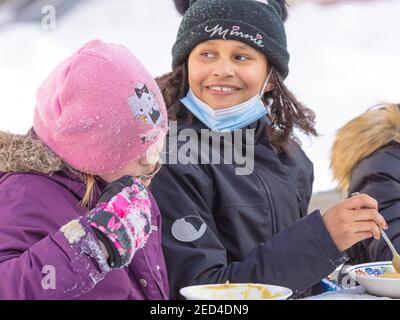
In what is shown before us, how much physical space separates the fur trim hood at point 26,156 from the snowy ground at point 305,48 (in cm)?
209

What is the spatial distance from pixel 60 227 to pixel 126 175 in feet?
0.48

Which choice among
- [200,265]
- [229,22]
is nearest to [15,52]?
[229,22]

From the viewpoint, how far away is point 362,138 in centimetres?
190

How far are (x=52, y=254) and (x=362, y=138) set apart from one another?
1.22 m

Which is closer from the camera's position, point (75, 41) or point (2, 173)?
point (2, 173)

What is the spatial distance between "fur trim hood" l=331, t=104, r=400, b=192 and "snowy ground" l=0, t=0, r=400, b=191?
1.13m

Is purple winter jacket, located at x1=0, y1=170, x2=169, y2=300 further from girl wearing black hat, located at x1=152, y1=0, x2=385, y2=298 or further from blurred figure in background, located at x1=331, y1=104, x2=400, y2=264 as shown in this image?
blurred figure in background, located at x1=331, y1=104, x2=400, y2=264

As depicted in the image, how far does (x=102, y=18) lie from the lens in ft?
17.6

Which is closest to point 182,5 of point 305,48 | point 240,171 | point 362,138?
point 240,171

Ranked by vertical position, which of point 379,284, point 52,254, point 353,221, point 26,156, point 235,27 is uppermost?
point 235,27

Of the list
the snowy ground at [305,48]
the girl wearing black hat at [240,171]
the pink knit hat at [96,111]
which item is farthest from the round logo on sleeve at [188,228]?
the snowy ground at [305,48]

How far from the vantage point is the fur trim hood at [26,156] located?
1050 mm

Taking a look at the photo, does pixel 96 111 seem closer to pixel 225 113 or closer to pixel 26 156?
pixel 26 156
